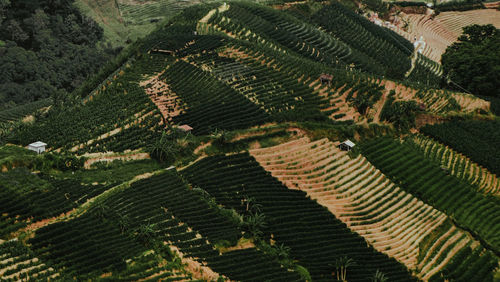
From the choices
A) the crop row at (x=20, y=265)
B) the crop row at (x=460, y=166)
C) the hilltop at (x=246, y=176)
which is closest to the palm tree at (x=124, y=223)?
the hilltop at (x=246, y=176)

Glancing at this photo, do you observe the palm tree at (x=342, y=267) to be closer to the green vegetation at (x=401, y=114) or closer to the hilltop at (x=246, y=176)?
the hilltop at (x=246, y=176)

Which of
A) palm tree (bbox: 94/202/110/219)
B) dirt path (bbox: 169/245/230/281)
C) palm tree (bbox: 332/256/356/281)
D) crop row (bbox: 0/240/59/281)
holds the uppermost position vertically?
palm tree (bbox: 332/256/356/281)

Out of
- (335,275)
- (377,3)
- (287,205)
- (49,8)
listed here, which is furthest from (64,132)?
(377,3)

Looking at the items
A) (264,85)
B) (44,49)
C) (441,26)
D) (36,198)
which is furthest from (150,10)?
(36,198)

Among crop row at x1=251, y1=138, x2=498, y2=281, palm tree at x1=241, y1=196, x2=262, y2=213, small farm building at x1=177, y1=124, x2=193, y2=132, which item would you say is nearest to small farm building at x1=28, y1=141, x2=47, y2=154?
small farm building at x1=177, y1=124, x2=193, y2=132

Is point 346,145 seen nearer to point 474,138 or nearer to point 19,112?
point 474,138

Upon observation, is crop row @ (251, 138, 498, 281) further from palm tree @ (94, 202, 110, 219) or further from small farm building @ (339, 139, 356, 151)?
palm tree @ (94, 202, 110, 219)

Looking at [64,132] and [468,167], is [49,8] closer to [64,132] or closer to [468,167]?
[64,132]
